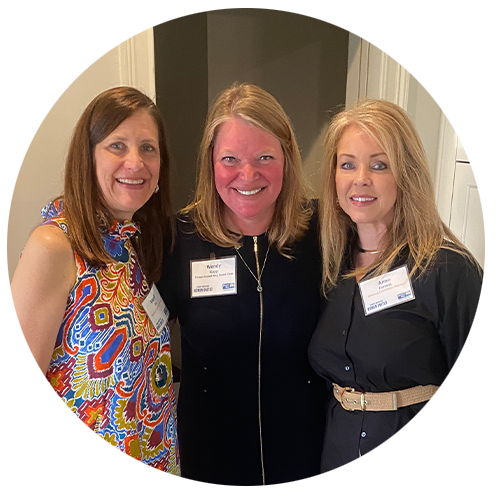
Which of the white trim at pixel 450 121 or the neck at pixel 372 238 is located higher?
the white trim at pixel 450 121

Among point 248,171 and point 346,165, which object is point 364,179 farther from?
point 248,171

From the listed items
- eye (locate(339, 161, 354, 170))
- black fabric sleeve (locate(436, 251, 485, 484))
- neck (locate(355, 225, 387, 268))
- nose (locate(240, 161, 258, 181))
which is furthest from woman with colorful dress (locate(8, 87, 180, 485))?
black fabric sleeve (locate(436, 251, 485, 484))

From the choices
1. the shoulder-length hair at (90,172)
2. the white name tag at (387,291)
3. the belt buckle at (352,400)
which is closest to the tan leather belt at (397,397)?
the belt buckle at (352,400)

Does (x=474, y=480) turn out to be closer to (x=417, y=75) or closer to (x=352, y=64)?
(x=417, y=75)

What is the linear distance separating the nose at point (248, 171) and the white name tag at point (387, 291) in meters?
0.48

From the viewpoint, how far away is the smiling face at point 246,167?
1.30 meters

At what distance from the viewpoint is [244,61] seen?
2.00 metres

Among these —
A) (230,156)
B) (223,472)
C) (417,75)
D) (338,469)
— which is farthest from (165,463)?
(417,75)

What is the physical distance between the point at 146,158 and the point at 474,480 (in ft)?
4.19

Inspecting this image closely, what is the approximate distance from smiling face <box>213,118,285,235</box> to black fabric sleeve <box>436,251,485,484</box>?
58 centimetres

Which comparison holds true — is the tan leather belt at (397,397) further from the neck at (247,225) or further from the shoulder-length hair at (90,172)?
the shoulder-length hair at (90,172)

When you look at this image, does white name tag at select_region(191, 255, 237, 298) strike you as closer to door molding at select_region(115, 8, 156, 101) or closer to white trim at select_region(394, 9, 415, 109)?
door molding at select_region(115, 8, 156, 101)

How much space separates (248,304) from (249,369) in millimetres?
222

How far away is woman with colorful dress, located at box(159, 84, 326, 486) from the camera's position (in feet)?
4.36
